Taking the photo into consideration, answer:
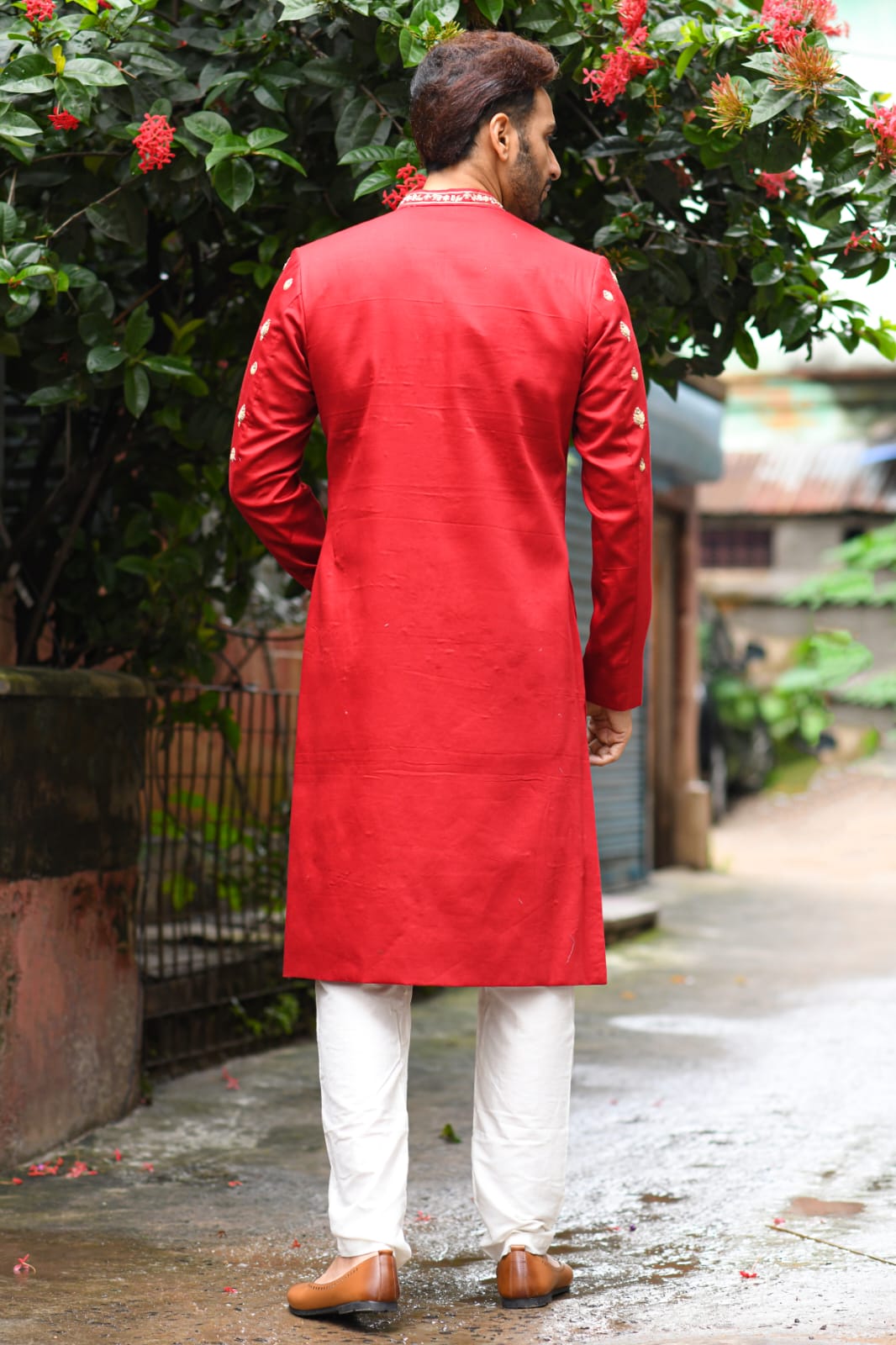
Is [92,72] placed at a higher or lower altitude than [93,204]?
higher

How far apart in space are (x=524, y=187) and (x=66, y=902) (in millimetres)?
1979

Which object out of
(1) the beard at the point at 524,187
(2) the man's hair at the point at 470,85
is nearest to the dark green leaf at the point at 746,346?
(1) the beard at the point at 524,187

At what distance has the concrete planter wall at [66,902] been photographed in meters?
3.54

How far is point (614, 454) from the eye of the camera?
266cm

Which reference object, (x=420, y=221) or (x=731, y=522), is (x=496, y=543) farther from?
(x=731, y=522)

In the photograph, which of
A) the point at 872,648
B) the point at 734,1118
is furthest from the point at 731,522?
the point at 734,1118

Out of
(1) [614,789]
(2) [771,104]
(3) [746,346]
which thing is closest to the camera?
(2) [771,104]

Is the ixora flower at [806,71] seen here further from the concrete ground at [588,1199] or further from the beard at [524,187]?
the concrete ground at [588,1199]

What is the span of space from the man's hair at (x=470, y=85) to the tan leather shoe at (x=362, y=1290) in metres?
1.82

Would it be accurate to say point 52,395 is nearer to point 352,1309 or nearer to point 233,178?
point 233,178

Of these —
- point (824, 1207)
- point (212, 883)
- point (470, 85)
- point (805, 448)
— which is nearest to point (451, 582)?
point (470, 85)

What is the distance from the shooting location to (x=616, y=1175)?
3699mm

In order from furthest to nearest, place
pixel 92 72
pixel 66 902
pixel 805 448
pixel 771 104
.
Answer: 1. pixel 805 448
2. pixel 66 902
3. pixel 92 72
4. pixel 771 104

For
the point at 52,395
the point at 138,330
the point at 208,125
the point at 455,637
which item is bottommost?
the point at 455,637
